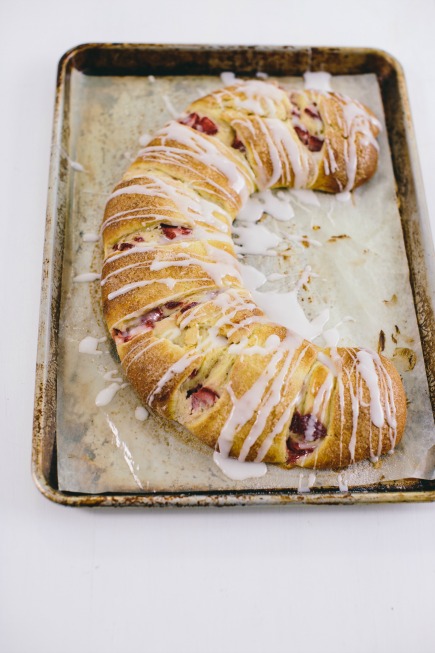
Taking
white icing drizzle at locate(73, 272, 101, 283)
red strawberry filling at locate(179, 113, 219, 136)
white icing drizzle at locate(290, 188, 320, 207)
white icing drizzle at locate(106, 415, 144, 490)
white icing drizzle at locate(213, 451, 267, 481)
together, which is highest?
red strawberry filling at locate(179, 113, 219, 136)

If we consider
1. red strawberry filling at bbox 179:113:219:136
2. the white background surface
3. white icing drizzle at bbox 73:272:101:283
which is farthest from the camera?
red strawberry filling at bbox 179:113:219:136

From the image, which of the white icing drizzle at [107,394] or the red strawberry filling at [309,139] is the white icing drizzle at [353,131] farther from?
the white icing drizzle at [107,394]

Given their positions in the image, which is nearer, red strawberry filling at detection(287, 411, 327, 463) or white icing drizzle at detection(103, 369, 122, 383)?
red strawberry filling at detection(287, 411, 327, 463)

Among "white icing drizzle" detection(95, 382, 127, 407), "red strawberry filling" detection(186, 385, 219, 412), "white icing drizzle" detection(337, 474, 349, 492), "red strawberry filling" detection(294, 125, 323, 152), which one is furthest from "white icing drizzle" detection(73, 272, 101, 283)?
"white icing drizzle" detection(337, 474, 349, 492)

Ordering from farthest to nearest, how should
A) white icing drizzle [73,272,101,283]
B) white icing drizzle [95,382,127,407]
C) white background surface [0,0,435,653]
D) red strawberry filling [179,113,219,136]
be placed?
red strawberry filling [179,113,219,136] → white icing drizzle [73,272,101,283] → white icing drizzle [95,382,127,407] → white background surface [0,0,435,653]

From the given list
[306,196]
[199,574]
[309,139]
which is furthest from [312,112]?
[199,574]

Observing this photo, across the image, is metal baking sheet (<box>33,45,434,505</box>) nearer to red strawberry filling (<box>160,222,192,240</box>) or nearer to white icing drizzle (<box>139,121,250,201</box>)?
white icing drizzle (<box>139,121,250,201</box>)

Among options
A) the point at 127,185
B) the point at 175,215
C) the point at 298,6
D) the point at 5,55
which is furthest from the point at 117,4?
the point at 175,215

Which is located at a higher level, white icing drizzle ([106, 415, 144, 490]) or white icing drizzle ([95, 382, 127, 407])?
white icing drizzle ([95, 382, 127, 407])

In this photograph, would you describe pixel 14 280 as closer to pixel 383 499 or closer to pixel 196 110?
pixel 196 110
